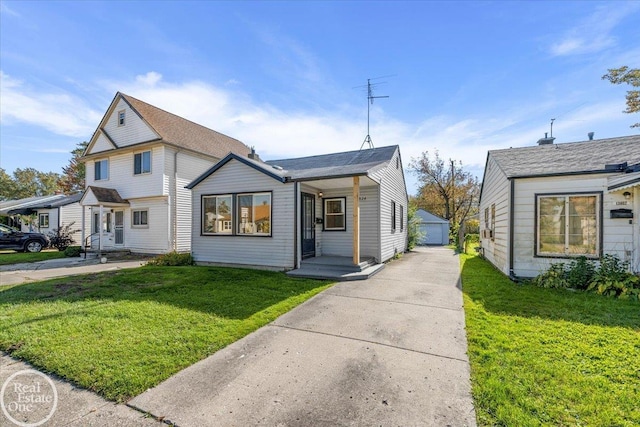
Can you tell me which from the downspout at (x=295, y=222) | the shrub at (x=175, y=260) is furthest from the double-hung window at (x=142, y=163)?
the downspout at (x=295, y=222)

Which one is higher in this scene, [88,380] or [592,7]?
[592,7]

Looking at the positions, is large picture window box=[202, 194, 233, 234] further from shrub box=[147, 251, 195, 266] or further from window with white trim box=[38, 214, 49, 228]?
window with white trim box=[38, 214, 49, 228]

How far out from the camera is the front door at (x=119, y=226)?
1581 centimetres

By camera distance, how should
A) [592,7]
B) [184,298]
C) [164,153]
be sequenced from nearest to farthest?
[184,298] < [592,7] < [164,153]

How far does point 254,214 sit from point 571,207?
9.36 metres

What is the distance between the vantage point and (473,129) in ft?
52.4

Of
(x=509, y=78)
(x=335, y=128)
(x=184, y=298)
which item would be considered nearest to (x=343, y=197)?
(x=335, y=128)

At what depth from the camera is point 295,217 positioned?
9.01 metres

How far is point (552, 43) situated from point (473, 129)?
24.1ft

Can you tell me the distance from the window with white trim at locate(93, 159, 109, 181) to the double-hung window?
2.69m

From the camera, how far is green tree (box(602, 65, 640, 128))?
32.3 ft

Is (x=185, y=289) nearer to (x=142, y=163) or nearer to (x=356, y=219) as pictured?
(x=356, y=219)

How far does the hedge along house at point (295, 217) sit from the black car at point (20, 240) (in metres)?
12.5

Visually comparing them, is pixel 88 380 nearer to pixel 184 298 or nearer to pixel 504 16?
pixel 184 298
